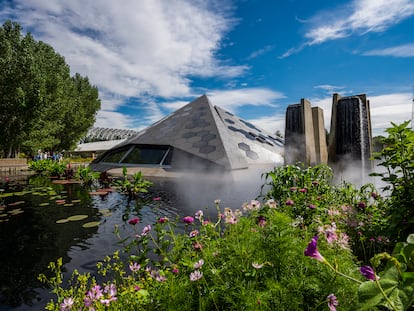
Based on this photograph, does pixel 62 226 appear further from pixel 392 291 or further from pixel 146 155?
pixel 146 155

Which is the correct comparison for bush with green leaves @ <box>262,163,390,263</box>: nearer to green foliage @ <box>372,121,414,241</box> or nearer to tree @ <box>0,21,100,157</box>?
green foliage @ <box>372,121,414,241</box>

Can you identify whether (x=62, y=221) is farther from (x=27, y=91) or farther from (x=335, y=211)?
(x=27, y=91)

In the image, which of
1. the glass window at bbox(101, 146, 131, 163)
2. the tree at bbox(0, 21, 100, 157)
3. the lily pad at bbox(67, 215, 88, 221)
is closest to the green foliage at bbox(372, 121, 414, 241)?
the lily pad at bbox(67, 215, 88, 221)

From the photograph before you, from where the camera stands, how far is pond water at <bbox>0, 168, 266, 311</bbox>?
3.10m

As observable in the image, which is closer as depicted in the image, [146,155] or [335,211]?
[335,211]

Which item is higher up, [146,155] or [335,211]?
[146,155]

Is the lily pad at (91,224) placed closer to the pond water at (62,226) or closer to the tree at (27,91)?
the pond water at (62,226)

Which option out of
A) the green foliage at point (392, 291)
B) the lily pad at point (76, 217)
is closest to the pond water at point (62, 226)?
the lily pad at point (76, 217)

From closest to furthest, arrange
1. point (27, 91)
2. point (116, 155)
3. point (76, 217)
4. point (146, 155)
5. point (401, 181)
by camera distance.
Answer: point (401, 181) → point (76, 217) → point (146, 155) → point (116, 155) → point (27, 91)

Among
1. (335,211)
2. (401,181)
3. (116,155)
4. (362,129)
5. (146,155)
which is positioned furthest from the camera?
(116,155)

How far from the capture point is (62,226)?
202 inches

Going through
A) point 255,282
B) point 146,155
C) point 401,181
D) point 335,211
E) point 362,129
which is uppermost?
point 362,129

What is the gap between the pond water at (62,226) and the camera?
10.2 feet

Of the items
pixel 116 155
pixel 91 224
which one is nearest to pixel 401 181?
pixel 91 224
